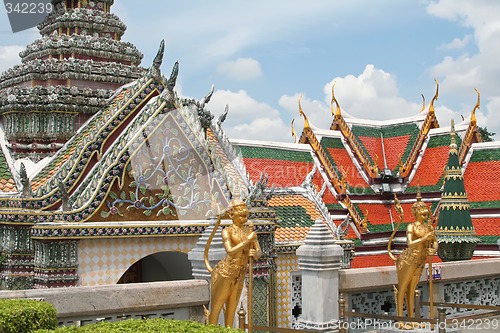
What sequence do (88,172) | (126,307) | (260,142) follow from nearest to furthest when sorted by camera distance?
(126,307) → (88,172) → (260,142)

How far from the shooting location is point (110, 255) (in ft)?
36.9

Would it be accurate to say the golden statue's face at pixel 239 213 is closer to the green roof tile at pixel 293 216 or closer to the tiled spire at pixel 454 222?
the green roof tile at pixel 293 216

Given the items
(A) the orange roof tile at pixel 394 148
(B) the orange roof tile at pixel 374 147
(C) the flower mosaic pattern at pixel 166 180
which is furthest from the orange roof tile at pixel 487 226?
(C) the flower mosaic pattern at pixel 166 180

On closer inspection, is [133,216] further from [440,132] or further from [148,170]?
[440,132]

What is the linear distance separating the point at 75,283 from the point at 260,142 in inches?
511

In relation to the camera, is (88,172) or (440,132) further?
(440,132)

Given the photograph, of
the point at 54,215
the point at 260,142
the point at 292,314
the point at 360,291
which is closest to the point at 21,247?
the point at 54,215

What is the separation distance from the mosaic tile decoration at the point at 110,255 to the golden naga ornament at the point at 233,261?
3.75 m

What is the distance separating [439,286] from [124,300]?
19.2 ft

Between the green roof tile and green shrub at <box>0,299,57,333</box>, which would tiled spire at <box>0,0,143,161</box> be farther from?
green shrub at <box>0,299,57,333</box>

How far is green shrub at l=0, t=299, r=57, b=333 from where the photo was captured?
5848 mm

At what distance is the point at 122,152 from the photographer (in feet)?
38.2

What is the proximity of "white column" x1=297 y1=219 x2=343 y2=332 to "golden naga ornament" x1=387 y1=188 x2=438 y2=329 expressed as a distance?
80 cm

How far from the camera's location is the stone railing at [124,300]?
7562 millimetres
